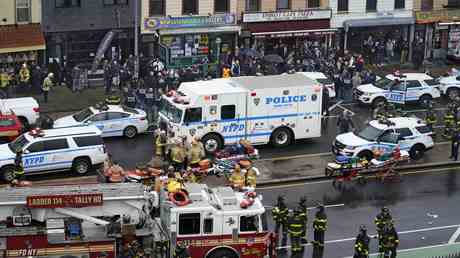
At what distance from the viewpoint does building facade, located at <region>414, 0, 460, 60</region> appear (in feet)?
186

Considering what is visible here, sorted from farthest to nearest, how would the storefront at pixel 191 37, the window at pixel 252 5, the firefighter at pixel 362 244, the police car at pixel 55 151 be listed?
the window at pixel 252 5 < the storefront at pixel 191 37 < the police car at pixel 55 151 < the firefighter at pixel 362 244

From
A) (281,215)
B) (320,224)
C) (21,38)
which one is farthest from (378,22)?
(320,224)

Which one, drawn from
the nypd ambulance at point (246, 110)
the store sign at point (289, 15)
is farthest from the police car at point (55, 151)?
the store sign at point (289, 15)

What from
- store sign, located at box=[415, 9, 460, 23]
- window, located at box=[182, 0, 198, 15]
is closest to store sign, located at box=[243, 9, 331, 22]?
window, located at box=[182, 0, 198, 15]

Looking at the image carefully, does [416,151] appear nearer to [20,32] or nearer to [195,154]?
[195,154]

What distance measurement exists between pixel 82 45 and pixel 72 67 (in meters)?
1.21

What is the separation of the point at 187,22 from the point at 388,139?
16.4 meters

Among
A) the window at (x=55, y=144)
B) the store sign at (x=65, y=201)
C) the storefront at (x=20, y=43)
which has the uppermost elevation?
the storefront at (x=20, y=43)

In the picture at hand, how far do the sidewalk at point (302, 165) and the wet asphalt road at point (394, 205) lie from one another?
76 cm

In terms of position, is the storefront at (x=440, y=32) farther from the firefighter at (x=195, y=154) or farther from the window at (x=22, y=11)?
the firefighter at (x=195, y=154)

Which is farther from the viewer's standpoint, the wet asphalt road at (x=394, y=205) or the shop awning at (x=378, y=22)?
A: the shop awning at (x=378, y=22)

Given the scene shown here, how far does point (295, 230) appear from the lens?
2805 centimetres

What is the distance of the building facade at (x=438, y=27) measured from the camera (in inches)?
2228

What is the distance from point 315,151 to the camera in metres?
39.7
